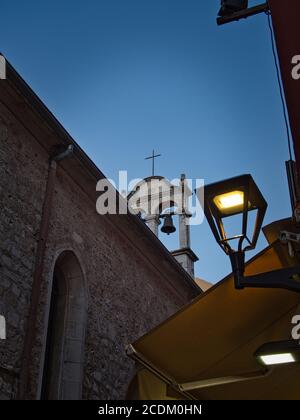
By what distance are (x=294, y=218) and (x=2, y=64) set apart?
4.52 meters

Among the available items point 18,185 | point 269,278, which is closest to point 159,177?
point 18,185

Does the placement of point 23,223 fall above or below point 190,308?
above

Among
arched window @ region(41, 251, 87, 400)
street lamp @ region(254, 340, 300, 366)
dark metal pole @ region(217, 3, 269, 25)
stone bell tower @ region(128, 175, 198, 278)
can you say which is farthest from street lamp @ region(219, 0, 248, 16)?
stone bell tower @ region(128, 175, 198, 278)

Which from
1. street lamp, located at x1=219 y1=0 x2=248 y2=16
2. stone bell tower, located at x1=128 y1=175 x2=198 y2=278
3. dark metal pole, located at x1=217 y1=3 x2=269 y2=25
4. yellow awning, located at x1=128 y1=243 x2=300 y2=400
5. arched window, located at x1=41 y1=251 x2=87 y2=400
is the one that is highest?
stone bell tower, located at x1=128 y1=175 x2=198 y2=278

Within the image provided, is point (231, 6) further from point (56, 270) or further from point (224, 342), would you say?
point (56, 270)

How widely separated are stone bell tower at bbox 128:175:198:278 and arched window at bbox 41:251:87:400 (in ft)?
18.5

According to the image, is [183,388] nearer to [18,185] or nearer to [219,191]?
[219,191]

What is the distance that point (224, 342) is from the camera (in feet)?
13.1

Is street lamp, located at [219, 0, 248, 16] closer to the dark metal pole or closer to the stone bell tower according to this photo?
the dark metal pole

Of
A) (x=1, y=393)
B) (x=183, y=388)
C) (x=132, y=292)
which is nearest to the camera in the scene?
(x=183, y=388)

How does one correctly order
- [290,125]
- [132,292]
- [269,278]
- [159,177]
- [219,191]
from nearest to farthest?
[269,278]
[219,191]
[290,125]
[132,292]
[159,177]

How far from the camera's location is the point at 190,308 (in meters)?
3.99

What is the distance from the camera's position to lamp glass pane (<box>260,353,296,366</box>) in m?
3.53

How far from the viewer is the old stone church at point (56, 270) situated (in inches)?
250
